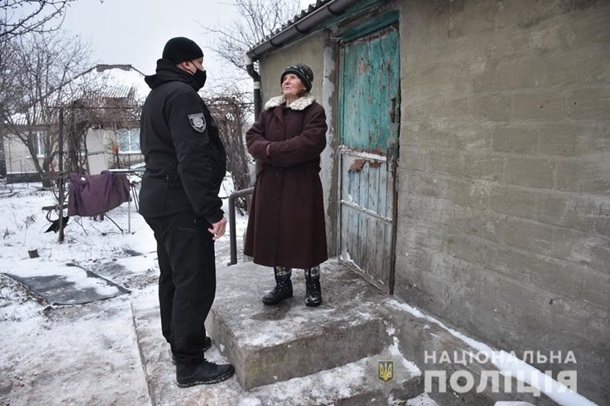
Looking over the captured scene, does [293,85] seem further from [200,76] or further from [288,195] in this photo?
[288,195]

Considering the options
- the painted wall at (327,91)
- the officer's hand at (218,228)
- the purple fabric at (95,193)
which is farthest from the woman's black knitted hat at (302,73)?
the purple fabric at (95,193)

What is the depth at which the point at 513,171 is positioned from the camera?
7.19 ft

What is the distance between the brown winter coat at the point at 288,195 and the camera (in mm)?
2811

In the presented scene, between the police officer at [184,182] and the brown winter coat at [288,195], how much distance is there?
52cm

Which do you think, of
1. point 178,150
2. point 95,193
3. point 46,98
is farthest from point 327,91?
point 46,98

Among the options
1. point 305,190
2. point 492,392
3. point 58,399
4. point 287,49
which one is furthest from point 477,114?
point 58,399

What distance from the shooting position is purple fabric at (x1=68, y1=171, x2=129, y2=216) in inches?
303

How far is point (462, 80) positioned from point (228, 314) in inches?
84.3

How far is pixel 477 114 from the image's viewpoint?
237 centimetres

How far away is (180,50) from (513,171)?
1.91m

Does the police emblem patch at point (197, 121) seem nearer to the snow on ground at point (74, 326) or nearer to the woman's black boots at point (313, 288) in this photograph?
the woman's black boots at point (313, 288)

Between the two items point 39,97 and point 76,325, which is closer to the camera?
point 76,325

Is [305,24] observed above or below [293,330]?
above

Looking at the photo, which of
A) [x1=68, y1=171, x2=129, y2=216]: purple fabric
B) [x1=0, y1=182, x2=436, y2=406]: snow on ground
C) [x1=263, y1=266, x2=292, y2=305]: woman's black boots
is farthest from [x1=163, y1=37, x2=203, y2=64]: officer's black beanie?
[x1=68, y1=171, x2=129, y2=216]: purple fabric
